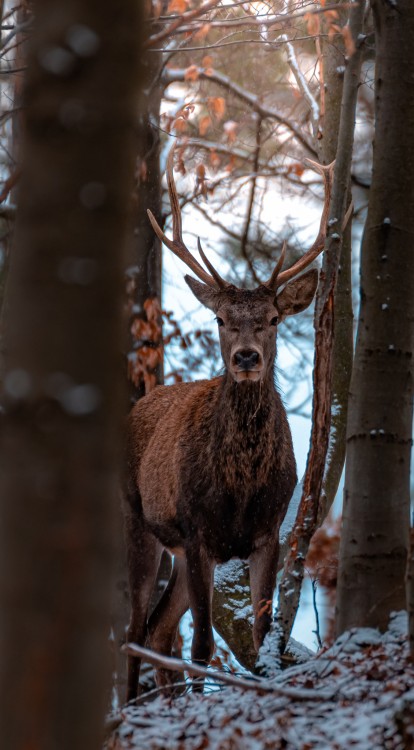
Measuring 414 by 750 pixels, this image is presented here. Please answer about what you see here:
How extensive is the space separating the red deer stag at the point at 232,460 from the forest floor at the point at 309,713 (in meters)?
2.15

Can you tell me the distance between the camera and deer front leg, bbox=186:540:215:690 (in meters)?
6.18

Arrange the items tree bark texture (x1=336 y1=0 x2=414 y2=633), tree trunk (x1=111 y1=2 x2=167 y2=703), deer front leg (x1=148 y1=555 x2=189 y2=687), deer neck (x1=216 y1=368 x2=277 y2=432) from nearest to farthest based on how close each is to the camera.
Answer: tree bark texture (x1=336 y1=0 x2=414 y2=633), deer neck (x1=216 y1=368 x2=277 y2=432), deer front leg (x1=148 y1=555 x2=189 y2=687), tree trunk (x1=111 y1=2 x2=167 y2=703)

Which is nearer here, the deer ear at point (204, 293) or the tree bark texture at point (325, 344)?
the tree bark texture at point (325, 344)

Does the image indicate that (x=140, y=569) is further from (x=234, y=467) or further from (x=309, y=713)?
(x=309, y=713)

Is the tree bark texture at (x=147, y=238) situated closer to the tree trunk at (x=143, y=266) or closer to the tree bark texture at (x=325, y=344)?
the tree trunk at (x=143, y=266)

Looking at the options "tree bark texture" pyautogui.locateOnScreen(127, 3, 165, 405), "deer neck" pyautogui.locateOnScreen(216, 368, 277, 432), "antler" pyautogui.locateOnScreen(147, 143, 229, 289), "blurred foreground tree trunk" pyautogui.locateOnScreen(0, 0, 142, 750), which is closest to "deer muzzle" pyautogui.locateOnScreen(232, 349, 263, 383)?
"deer neck" pyautogui.locateOnScreen(216, 368, 277, 432)

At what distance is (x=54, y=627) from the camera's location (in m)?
1.92

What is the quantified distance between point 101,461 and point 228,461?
4.39 meters

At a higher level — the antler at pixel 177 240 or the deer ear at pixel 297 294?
the antler at pixel 177 240

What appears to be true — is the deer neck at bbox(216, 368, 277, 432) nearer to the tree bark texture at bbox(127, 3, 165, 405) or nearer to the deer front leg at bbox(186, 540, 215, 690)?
the deer front leg at bbox(186, 540, 215, 690)

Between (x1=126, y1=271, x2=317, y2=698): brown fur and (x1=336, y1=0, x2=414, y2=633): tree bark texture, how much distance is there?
176 centimetres

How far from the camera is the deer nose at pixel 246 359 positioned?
19.9 feet

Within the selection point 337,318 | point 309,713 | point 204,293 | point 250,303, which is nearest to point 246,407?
point 250,303

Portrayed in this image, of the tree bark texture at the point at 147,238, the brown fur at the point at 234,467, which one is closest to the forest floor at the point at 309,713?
the brown fur at the point at 234,467
